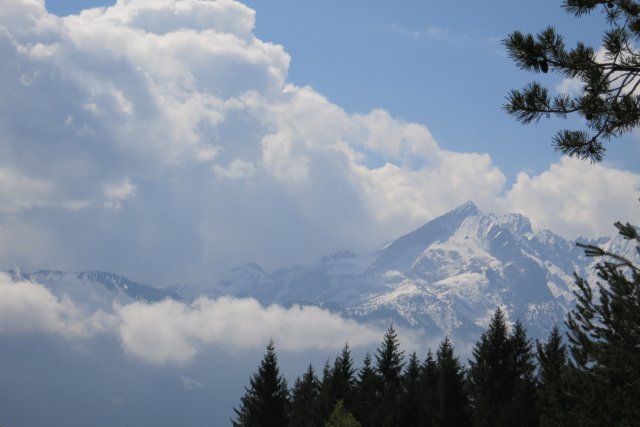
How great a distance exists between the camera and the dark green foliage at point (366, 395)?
49.6 meters

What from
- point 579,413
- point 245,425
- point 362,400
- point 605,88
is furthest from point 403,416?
point 605,88

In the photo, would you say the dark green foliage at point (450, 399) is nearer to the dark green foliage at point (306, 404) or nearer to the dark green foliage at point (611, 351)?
the dark green foliage at point (306, 404)

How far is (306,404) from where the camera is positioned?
56.9 metres

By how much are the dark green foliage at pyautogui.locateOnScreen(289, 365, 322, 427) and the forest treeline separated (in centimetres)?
10

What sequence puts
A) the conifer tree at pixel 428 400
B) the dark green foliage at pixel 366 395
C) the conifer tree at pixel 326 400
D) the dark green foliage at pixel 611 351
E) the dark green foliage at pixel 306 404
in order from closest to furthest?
the dark green foliage at pixel 611 351 < the conifer tree at pixel 428 400 < the dark green foliage at pixel 366 395 < the conifer tree at pixel 326 400 < the dark green foliage at pixel 306 404

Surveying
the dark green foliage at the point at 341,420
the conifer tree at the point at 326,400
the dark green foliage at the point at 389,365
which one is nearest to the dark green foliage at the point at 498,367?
the dark green foliage at the point at 389,365

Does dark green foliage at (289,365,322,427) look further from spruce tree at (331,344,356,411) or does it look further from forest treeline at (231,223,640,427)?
spruce tree at (331,344,356,411)

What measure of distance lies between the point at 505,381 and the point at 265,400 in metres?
13.5

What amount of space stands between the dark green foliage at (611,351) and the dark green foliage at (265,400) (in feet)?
104

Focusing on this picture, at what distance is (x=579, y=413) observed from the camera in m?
18.3

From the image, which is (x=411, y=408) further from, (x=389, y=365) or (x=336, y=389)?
(x=389, y=365)

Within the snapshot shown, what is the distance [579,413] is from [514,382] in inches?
1104

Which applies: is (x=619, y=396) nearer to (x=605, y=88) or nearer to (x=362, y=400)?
(x=605, y=88)

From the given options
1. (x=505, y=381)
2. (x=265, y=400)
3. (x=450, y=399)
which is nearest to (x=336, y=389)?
(x=265, y=400)
